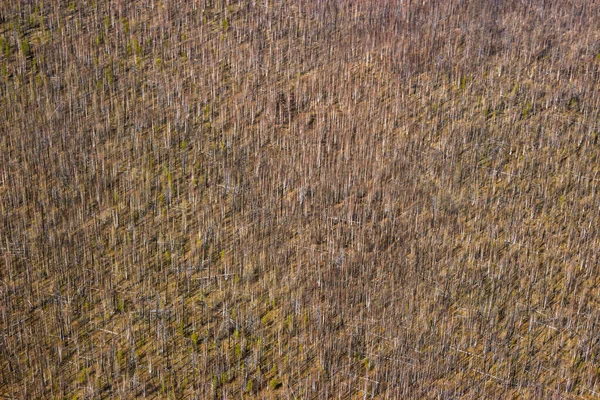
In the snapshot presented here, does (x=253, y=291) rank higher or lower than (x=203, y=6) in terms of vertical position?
lower

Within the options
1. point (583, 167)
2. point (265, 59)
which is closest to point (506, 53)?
point (583, 167)

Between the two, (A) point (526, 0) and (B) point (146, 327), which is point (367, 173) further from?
(A) point (526, 0)

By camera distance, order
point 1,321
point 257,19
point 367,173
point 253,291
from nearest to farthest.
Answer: point 1,321
point 253,291
point 367,173
point 257,19

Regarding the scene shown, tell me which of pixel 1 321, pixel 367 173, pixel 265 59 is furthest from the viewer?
pixel 265 59

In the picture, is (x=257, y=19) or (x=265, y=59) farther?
(x=257, y=19)

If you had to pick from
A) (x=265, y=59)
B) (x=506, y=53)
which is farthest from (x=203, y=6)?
(x=506, y=53)

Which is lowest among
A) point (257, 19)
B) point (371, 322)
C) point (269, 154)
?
point (371, 322)
